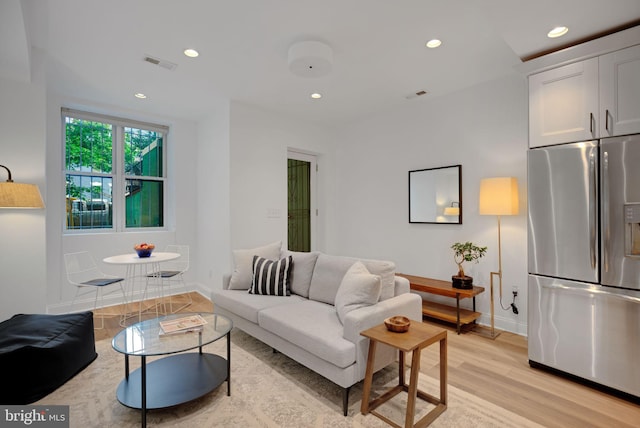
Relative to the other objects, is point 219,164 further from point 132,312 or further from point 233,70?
point 132,312

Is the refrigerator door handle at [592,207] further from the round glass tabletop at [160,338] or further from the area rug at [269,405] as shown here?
the round glass tabletop at [160,338]

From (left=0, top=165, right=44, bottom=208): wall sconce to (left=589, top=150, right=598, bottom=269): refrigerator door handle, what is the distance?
14.8 feet

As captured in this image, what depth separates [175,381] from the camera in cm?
219

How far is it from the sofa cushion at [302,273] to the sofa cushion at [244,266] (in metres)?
0.37

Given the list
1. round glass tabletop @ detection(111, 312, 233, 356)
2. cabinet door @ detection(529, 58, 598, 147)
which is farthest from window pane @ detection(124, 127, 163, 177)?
cabinet door @ detection(529, 58, 598, 147)

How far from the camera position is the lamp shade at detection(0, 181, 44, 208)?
103 inches

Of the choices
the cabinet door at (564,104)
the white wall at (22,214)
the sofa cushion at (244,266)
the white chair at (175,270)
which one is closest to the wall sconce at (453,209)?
the cabinet door at (564,104)

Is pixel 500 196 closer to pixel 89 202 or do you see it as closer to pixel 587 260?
pixel 587 260

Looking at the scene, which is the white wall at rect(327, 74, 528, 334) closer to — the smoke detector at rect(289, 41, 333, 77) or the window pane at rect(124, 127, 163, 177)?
the smoke detector at rect(289, 41, 333, 77)

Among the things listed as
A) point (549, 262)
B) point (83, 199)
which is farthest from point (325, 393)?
point (83, 199)

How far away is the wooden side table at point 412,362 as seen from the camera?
1765mm

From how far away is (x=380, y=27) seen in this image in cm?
251

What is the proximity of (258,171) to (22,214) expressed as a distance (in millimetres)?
2498

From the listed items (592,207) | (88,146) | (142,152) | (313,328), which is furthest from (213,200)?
(592,207)
